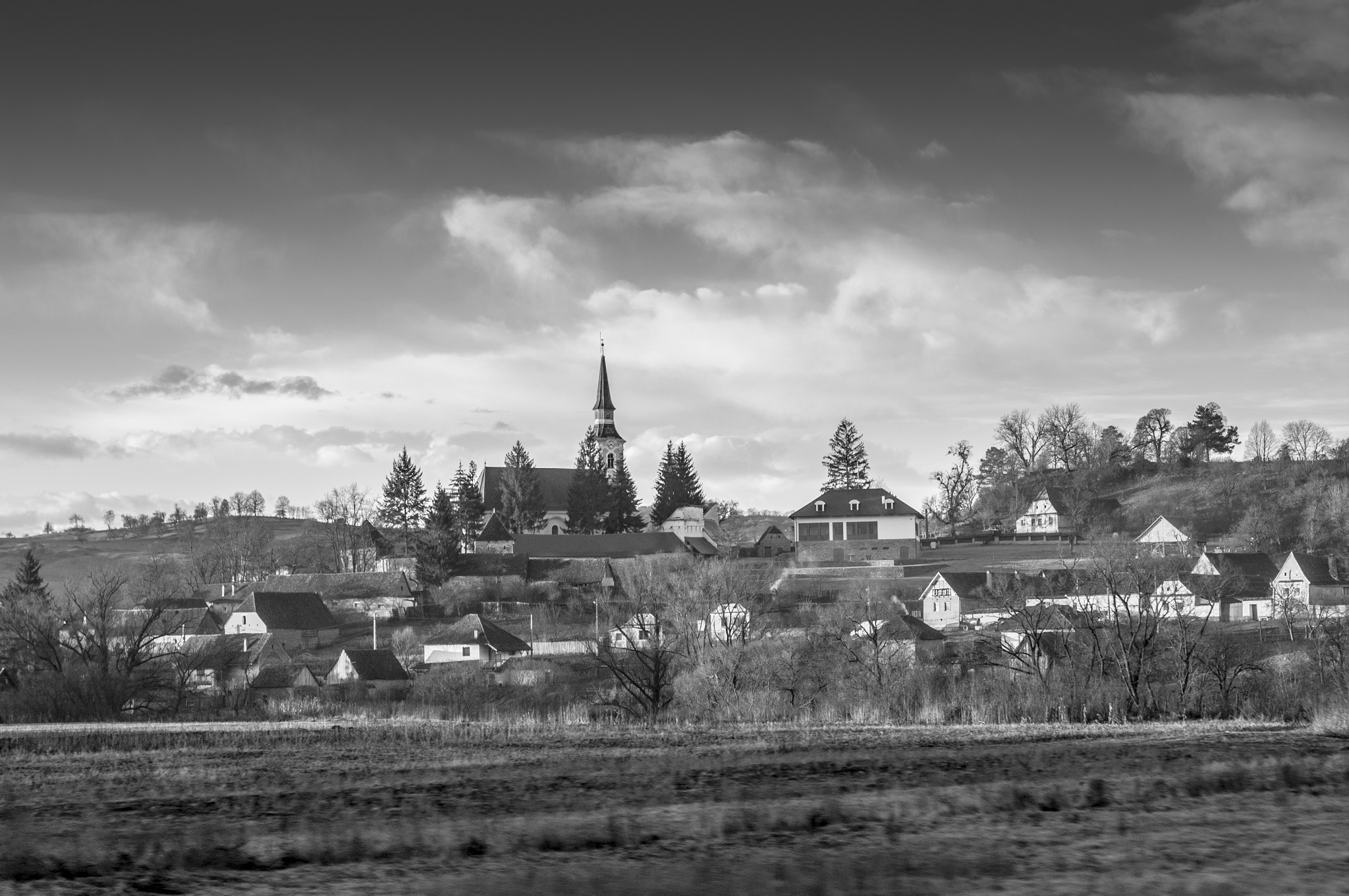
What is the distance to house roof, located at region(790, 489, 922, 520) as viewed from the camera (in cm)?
10262

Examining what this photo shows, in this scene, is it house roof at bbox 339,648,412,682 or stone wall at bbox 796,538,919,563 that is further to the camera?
stone wall at bbox 796,538,919,563

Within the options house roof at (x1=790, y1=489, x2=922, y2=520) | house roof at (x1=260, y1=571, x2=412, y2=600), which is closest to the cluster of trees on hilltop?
house roof at (x1=790, y1=489, x2=922, y2=520)

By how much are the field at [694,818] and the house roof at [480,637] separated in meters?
48.1

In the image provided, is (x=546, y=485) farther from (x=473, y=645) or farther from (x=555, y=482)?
(x=473, y=645)

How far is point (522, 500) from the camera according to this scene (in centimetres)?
10694

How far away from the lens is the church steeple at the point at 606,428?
128m

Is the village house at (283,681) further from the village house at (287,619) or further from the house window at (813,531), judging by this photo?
the house window at (813,531)

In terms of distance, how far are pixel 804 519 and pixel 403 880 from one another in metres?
99.5

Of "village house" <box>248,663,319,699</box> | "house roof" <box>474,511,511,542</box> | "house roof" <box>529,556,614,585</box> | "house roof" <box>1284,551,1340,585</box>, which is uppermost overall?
"house roof" <box>474,511,511,542</box>

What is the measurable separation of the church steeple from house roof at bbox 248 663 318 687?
221 feet

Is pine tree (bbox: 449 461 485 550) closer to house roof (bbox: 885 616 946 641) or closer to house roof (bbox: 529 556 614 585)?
house roof (bbox: 529 556 614 585)

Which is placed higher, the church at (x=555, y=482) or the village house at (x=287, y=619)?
the church at (x=555, y=482)

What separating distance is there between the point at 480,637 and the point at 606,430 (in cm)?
7169

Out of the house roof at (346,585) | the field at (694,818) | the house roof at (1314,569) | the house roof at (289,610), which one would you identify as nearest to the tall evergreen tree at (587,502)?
the house roof at (346,585)
